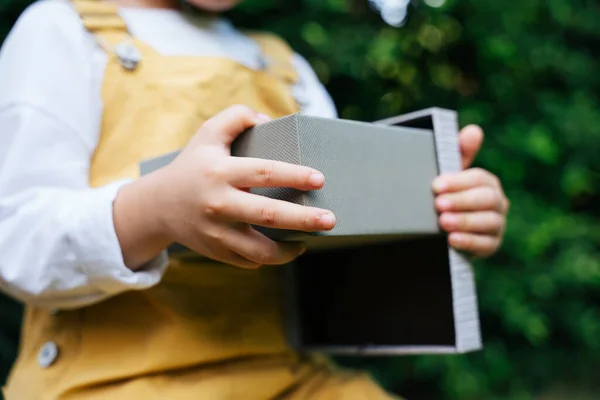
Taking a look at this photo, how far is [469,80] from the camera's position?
1358 mm

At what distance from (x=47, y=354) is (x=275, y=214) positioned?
33 centimetres

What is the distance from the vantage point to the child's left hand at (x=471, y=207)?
2.09ft

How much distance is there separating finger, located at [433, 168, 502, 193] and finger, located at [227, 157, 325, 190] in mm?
195

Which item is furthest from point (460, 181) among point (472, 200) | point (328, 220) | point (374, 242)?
point (328, 220)

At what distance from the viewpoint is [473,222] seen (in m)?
0.66

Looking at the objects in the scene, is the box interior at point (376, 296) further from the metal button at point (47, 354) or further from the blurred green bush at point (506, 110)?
the blurred green bush at point (506, 110)

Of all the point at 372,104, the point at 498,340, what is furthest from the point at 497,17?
the point at 498,340

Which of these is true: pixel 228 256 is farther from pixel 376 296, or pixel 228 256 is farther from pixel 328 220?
pixel 376 296

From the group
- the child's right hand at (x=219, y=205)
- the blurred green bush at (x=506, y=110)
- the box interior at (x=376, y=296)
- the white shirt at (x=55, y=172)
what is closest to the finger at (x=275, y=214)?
the child's right hand at (x=219, y=205)

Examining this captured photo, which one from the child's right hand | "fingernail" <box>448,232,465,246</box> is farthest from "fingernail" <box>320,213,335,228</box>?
"fingernail" <box>448,232,465,246</box>

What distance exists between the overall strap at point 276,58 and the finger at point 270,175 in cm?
37

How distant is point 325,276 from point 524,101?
746 mm

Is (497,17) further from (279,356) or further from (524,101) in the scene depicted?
(279,356)

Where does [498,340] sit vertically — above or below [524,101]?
below
